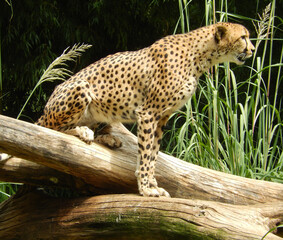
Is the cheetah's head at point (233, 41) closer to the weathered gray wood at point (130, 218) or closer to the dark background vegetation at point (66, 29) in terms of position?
the weathered gray wood at point (130, 218)

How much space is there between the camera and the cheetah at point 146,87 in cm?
288

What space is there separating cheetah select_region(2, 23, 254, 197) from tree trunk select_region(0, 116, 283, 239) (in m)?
0.19

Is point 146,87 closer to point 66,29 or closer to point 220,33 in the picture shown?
point 220,33

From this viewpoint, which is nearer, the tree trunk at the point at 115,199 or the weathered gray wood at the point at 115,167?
the tree trunk at the point at 115,199

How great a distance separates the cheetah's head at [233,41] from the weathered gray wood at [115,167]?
921 millimetres

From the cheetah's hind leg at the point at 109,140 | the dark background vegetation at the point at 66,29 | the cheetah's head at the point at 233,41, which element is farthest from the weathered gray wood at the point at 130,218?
the dark background vegetation at the point at 66,29

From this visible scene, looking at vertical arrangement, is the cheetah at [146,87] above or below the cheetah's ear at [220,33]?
below

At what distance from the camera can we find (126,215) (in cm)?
268

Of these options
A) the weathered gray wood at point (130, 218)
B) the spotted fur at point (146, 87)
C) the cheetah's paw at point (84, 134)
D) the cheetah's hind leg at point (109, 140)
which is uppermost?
the spotted fur at point (146, 87)

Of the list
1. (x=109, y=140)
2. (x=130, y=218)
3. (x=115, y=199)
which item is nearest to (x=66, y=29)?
(x=109, y=140)

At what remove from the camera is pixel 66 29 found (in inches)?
186

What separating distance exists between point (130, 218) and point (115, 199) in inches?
8.5

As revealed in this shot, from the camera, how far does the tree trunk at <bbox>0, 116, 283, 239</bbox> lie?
2.44 meters

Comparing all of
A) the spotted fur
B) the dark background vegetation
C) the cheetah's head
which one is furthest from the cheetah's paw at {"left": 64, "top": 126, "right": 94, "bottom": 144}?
the dark background vegetation
